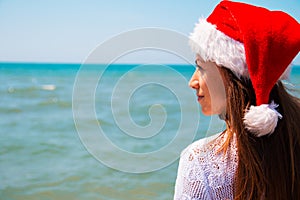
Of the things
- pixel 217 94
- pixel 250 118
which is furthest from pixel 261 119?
pixel 217 94

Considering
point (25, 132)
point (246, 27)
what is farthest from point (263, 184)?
point (25, 132)

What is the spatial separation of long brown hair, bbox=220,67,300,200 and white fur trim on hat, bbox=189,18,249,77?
0.03 m

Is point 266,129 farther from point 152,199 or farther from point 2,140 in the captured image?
point 2,140

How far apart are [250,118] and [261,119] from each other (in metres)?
0.03

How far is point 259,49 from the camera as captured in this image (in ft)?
3.31

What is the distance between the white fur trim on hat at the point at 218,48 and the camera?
105 centimetres

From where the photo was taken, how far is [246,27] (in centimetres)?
101

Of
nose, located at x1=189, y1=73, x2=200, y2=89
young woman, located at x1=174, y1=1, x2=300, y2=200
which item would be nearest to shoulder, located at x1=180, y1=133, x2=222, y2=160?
young woman, located at x1=174, y1=1, x2=300, y2=200

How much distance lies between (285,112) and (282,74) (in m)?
0.10

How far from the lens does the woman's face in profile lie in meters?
1.07

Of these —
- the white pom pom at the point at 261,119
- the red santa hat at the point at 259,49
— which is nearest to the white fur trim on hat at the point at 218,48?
the red santa hat at the point at 259,49

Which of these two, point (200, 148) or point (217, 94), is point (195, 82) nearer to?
point (217, 94)

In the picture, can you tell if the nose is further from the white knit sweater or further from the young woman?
the white knit sweater

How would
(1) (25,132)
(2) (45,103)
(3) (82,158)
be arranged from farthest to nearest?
(2) (45,103)
(1) (25,132)
(3) (82,158)
